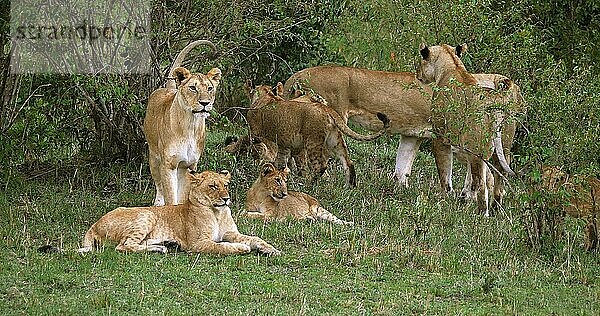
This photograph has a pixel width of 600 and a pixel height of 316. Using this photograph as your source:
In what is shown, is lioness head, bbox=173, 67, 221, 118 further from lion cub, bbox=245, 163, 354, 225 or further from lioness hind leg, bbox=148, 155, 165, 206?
lion cub, bbox=245, 163, 354, 225

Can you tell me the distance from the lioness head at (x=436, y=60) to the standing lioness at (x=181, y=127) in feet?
9.53

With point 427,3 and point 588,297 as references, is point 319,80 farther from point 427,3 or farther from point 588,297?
point 588,297

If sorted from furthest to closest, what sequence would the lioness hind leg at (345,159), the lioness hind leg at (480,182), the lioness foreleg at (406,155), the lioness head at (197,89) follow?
the lioness foreleg at (406,155)
the lioness hind leg at (345,159)
the lioness hind leg at (480,182)
the lioness head at (197,89)

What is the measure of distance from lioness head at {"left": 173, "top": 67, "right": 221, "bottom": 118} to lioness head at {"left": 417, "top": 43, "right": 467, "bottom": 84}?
9.75 feet

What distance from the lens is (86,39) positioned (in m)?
11.8

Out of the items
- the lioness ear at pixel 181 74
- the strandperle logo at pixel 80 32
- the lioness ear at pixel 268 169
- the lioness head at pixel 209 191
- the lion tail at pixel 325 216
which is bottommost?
the lion tail at pixel 325 216

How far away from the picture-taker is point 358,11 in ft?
51.2

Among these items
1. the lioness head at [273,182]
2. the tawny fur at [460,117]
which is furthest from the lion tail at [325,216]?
the tawny fur at [460,117]

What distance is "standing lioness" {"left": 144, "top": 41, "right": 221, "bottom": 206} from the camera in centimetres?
1003

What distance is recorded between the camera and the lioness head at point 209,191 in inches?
359

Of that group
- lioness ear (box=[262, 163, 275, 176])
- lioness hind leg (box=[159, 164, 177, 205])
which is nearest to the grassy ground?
lioness ear (box=[262, 163, 275, 176])

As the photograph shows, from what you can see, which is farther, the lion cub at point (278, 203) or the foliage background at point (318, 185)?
the lion cub at point (278, 203)

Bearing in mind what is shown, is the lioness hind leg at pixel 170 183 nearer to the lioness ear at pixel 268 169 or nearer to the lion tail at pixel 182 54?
the lion tail at pixel 182 54

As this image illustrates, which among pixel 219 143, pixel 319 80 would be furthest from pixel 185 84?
pixel 219 143
